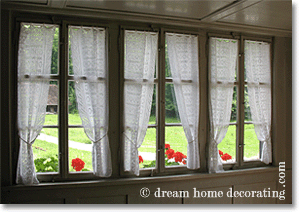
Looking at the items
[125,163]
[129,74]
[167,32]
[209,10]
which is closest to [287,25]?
[209,10]

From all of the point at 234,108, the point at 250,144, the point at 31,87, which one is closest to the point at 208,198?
the point at 250,144

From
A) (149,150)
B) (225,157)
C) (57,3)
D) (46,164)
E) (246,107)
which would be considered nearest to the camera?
(57,3)

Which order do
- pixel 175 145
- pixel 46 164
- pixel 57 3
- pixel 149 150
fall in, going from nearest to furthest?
pixel 57 3 → pixel 46 164 → pixel 149 150 → pixel 175 145

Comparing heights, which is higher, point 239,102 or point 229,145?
point 239,102

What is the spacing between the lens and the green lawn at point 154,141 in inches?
124

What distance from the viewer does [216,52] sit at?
374cm

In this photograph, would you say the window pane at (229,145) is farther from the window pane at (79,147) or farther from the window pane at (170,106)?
the window pane at (79,147)

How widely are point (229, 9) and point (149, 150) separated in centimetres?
204

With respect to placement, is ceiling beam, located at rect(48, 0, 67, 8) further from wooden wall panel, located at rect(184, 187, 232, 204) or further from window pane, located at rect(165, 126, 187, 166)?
Result: wooden wall panel, located at rect(184, 187, 232, 204)

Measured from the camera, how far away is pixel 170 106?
11.7 feet

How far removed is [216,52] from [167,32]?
2.61ft

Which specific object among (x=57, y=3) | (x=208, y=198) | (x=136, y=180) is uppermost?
(x=57, y=3)

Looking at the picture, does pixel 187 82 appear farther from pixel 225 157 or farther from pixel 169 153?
pixel 225 157

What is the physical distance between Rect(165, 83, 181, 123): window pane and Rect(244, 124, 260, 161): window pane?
1.24 metres
